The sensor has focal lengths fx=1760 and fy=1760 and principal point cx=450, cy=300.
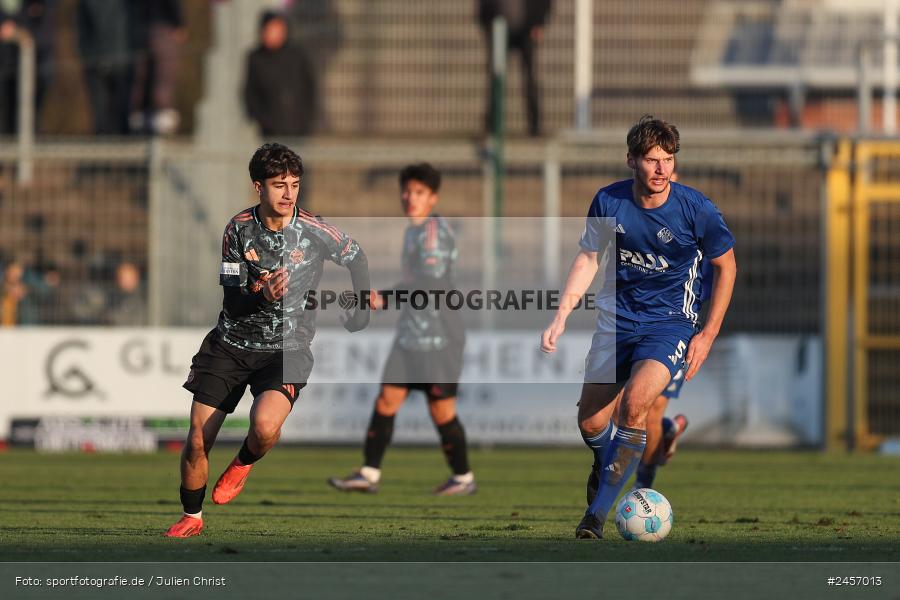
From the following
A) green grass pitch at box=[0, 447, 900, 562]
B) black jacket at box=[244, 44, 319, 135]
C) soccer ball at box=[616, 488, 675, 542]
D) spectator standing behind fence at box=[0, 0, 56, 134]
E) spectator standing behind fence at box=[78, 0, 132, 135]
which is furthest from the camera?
spectator standing behind fence at box=[0, 0, 56, 134]

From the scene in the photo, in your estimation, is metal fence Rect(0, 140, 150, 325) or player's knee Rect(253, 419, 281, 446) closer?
player's knee Rect(253, 419, 281, 446)

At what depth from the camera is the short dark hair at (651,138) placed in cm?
853

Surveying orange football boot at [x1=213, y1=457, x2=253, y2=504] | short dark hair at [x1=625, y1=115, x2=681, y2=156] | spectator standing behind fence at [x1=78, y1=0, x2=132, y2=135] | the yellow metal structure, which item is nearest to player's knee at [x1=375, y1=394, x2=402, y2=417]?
orange football boot at [x1=213, y1=457, x2=253, y2=504]

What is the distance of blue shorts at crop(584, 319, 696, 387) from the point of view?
8773mm

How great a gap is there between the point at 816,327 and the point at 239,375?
10.5 metres

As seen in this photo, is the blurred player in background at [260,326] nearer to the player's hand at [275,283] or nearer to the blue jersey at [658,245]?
the player's hand at [275,283]

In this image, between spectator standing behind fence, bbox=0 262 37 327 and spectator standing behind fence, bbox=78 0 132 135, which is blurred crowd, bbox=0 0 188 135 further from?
spectator standing behind fence, bbox=0 262 37 327

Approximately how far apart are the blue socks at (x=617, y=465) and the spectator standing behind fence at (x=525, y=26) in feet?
36.0

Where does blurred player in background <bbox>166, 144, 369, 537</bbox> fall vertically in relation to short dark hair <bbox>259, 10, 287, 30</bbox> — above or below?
below

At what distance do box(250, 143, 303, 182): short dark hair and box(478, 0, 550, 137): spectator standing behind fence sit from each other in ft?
35.8

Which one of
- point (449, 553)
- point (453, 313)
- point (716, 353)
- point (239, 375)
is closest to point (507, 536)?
point (449, 553)

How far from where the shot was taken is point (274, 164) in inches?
335

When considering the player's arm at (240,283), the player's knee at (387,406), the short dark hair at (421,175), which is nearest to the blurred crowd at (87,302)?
the player's knee at (387,406)

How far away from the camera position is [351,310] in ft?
30.2
